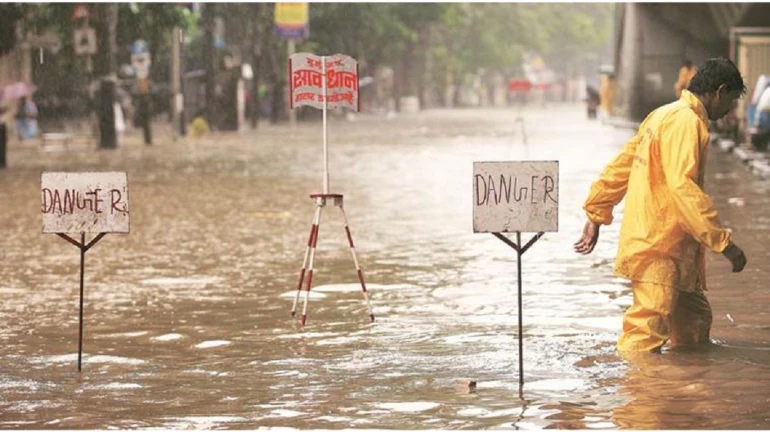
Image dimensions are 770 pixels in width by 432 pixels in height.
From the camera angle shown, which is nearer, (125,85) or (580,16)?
(125,85)

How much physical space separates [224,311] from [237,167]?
2023cm

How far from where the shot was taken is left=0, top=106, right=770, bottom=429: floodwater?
27.6ft

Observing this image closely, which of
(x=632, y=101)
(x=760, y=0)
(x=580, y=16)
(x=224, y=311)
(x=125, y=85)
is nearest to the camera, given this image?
(x=224, y=311)

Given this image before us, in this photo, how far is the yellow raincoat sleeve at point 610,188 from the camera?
10000mm

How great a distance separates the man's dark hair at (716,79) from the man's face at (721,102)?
0.02 metres

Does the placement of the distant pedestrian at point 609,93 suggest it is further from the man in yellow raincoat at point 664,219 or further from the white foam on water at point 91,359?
the white foam on water at point 91,359

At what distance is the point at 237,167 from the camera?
32469mm

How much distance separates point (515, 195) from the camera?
9.23 metres

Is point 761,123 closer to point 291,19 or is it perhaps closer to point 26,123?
point 26,123

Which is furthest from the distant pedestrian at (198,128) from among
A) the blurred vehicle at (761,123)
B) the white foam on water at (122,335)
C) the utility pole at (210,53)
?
the white foam on water at (122,335)

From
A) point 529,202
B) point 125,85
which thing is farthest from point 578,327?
point 125,85

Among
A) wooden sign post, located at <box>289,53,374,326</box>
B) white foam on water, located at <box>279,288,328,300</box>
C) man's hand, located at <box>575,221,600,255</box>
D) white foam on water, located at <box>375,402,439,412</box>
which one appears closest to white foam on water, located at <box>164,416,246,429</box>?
white foam on water, located at <box>375,402,439,412</box>

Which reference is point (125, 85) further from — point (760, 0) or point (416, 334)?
point (416, 334)

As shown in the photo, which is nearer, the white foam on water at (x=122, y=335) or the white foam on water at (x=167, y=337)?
the white foam on water at (x=167, y=337)
